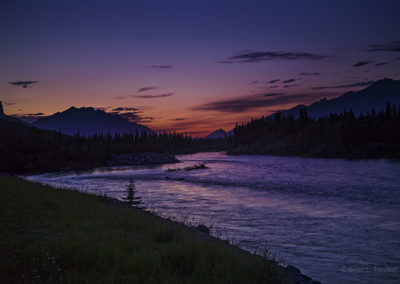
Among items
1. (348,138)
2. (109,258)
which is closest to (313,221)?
(109,258)

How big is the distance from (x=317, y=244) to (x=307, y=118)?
161 metres

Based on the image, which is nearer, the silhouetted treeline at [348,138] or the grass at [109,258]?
the grass at [109,258]

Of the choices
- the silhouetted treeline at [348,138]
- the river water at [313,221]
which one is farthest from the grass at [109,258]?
the silhouetted treeline at [348,138]

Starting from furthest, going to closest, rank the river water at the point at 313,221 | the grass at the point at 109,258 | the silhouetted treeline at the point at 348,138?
1. the silhouetted treeline at the point at 348,138
2. the river water at the point at 313,221
3. the grass at the point at 109,258

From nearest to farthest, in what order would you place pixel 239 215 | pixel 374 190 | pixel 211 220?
pixel 211 220, pixel 239 215, pixel 374 190

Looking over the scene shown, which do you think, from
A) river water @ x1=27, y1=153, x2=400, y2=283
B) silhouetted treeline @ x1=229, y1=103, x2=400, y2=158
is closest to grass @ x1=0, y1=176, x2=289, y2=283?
river water @ x1=27, y1=153, x2=400, y2=283

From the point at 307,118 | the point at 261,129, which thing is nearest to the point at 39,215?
the point at 307,118

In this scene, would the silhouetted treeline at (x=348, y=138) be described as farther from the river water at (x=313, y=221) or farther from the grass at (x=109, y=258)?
the grass at (x=109, y=258)

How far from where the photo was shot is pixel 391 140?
305ft

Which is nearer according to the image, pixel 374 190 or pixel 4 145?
pixel 374 190

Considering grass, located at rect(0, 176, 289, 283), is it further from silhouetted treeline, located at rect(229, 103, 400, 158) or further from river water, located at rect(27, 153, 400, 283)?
silhouetted treeline, located at rect(229, 103, 400, 158)

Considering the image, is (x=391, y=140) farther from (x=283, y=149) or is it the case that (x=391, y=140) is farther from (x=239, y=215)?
(x=239, y=215)

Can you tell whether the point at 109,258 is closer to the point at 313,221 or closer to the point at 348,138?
the point at 313,221

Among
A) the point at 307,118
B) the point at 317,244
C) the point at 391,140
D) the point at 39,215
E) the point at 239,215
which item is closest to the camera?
the point at 39,215
